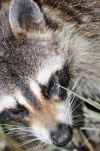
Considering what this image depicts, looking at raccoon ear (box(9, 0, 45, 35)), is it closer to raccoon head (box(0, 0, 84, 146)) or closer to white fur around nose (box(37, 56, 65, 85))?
raccoon head (box(0, 0, 84, 146))

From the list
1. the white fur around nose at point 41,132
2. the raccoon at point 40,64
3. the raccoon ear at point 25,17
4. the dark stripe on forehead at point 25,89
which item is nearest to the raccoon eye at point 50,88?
the raccoon at point 40,64

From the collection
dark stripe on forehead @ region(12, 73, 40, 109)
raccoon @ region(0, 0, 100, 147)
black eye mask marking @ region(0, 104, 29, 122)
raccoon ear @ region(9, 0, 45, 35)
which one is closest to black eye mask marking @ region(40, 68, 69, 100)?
raccoon @ region(0, 0, 100, 147)

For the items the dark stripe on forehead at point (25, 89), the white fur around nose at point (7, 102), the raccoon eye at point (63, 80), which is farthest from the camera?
the raccoon eye at point (63, 80)

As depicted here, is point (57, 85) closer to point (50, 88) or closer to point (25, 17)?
point (50, 88)

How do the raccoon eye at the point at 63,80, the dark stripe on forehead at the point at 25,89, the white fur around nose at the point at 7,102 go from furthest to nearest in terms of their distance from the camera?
the raccoon eye at the point at 63,80 → the white fur around nose at the point at 7,102 → the dark stripe on forehead at the point at 25,89

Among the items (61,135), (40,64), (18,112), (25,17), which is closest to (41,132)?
(61,135)

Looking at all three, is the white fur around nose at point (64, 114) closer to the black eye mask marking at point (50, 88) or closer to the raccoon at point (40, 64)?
the raccoon at point (40, 64)

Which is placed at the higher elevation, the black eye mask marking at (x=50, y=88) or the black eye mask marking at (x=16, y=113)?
the black eye mask marking at (x=50, y=88)

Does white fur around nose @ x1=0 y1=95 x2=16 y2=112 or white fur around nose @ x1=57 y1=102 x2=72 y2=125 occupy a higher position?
white fur around nose @ x1=0 y1=95 x2=16 y2=112

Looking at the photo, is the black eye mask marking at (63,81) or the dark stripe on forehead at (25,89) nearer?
the dark stripe on forehead at (25,89)

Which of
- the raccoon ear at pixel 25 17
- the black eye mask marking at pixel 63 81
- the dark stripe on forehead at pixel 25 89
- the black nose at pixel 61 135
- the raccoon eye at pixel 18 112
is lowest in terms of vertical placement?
the black nose at pixel 61 135
